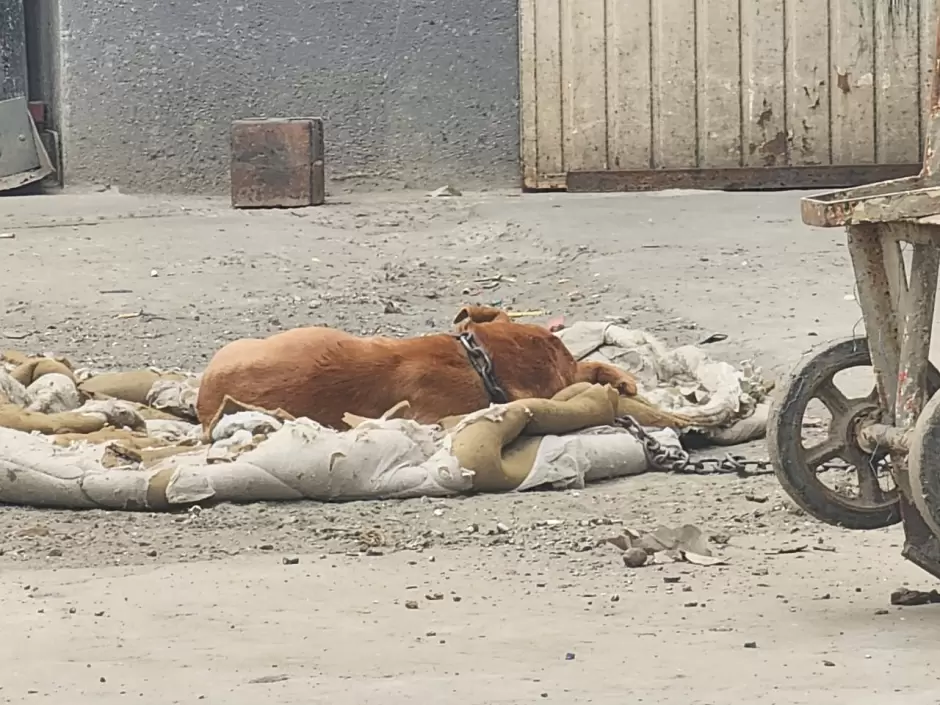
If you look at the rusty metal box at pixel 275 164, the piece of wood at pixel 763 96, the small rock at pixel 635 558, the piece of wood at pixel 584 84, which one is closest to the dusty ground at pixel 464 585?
the small rock at pixel 635 558

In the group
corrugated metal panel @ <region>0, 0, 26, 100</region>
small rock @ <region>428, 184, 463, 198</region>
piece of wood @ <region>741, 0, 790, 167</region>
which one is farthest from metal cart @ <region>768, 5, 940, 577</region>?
corrugated metal panel @ <region>0, 0, 26, 100</region>

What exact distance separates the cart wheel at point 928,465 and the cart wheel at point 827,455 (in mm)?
437

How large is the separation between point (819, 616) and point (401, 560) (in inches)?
41.0

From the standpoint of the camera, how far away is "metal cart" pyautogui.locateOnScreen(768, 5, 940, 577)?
296 centimetres

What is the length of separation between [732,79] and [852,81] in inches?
29.2

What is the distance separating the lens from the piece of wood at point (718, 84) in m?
10.6

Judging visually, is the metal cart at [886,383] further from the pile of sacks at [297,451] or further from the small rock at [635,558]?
the pile of sacks at [297,451]

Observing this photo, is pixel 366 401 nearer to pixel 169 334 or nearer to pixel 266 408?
pixel 266 408

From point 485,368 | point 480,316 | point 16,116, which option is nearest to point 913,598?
point 485,368

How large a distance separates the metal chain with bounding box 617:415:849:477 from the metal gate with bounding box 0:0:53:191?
727 cm

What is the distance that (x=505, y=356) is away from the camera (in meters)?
5.02

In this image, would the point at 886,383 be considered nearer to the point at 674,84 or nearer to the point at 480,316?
the point at 480,316

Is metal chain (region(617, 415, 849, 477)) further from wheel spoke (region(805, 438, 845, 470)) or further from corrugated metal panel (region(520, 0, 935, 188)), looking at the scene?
corrugated metal panel (region(520, 0, 935, 188))

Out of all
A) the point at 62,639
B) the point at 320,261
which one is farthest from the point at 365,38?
the point at 62,639
